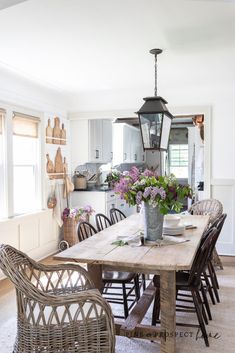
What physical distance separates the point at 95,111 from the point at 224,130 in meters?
2.03

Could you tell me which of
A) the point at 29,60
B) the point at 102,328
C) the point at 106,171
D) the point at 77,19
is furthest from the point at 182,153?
the point at 102,328

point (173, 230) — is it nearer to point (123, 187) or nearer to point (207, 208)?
point (123, 187)

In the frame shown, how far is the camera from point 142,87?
5176 mm

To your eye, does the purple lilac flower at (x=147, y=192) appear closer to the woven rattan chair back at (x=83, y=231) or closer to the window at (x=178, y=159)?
the woven rattan chair back at (x=83, y=231)

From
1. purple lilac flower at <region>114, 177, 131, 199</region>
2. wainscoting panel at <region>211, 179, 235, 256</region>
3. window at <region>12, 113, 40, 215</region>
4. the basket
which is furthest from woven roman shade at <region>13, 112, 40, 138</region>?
wainscoting panel at <region>211, 179, 235, 256</region>

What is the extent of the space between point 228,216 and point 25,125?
10.3 ft

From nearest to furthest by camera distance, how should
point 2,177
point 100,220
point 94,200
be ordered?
point 100,220 < point 2,177 < point 94,200

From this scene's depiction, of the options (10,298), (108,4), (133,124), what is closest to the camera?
(108,4)

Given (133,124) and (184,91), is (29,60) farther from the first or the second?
(133,124)

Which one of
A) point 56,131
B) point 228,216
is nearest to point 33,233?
point 56,131

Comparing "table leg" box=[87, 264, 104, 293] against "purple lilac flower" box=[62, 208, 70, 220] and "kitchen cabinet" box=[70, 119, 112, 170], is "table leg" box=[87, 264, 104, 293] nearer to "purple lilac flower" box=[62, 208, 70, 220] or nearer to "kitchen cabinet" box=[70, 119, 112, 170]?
"purple lilac flower" box=[62, 208, 70, 220]

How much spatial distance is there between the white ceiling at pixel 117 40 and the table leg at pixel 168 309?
166cm

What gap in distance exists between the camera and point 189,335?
109 inches

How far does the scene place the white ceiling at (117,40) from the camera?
249 centimetres
